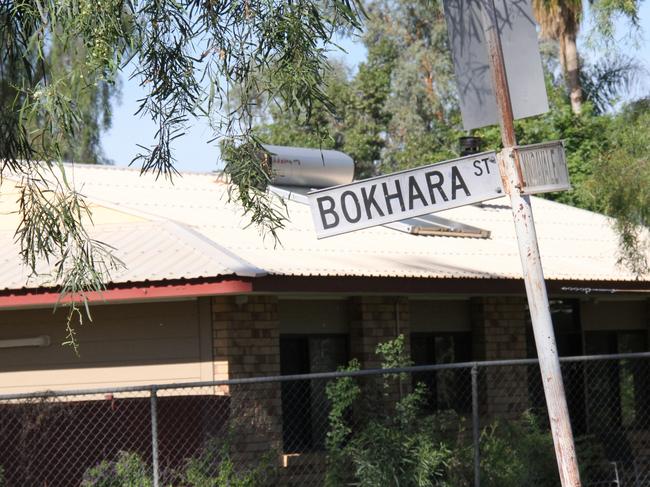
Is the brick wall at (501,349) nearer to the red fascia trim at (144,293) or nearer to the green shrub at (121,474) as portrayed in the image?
the red fascia trim at (144,293)

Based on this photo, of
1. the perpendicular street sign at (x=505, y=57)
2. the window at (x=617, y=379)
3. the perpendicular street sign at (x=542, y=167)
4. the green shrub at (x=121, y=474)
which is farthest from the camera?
the window at (x=617, y=379)

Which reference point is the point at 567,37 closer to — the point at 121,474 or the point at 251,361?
the point at 251,361

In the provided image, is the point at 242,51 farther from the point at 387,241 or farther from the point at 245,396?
the point at 387,241

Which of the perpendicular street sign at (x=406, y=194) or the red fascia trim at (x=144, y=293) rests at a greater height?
the red fascia trim at (x=144, y=293)

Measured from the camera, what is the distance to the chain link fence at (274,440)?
1013cm

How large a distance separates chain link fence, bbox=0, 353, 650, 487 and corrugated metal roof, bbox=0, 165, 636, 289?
3.88 feet

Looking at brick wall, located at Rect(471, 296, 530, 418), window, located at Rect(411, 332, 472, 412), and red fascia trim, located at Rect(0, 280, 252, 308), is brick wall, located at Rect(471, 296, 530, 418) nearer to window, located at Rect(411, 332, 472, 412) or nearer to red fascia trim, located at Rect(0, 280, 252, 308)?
window, located at Rect(411, 332, 472, 412)

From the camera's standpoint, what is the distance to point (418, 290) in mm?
12656

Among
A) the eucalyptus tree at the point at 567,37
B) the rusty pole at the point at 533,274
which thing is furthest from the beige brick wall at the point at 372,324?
the eucalyptus tree at the point at 567,37

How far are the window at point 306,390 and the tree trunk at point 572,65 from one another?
69.3ft

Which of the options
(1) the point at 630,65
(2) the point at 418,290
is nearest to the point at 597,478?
(2) the point at 418,290

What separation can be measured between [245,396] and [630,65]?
24.6 feet

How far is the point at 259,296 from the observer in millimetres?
12344

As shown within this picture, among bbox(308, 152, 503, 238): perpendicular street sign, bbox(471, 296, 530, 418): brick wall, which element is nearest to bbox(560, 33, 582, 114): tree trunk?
bbox(471, 296, 530, 418): brick wall
